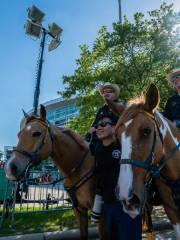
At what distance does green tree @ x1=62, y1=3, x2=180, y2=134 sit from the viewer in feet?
54.1

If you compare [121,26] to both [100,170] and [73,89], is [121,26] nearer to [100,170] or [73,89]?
[73,89]

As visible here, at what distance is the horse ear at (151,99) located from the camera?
12.3 feet

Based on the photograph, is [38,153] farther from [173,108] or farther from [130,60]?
[130,60]

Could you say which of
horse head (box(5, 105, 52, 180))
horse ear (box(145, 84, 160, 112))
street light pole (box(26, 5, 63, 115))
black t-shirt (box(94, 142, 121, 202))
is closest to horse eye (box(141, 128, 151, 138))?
horse ear (box(145, 84, 160, 112))

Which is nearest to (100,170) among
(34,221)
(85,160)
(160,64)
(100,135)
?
(100,135)

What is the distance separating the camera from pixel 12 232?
28.9 feet

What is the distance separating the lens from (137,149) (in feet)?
11.6

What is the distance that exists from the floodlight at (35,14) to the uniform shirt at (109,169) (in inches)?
531

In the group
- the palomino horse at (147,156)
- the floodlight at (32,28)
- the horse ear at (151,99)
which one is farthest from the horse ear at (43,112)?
the floodlight at (32,28)

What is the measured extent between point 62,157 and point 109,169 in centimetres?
145

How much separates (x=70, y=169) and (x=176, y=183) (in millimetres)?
2176

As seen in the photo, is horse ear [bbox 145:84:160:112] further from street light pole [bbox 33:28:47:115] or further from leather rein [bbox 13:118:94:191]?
street light pole [bbox 33:28:47:115]

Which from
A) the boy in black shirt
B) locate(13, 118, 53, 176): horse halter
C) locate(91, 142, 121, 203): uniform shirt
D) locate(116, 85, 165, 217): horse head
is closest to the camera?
locate(116, 85, 165, 217): horse head

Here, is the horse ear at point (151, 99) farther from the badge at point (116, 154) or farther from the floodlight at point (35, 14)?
the floodlight at point (35, 14)
